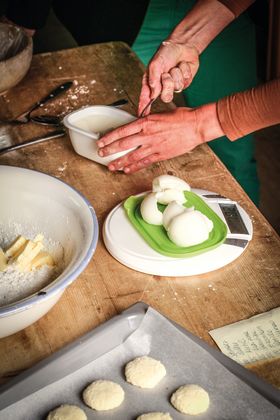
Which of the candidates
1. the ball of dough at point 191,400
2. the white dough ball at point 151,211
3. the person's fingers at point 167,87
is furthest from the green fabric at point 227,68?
the ball of dough at point 191,400

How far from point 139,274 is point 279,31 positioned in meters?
1.20

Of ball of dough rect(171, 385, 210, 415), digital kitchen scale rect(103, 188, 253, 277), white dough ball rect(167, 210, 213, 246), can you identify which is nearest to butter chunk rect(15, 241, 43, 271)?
digital kitchen scale rect(103, 188, 253, 277)

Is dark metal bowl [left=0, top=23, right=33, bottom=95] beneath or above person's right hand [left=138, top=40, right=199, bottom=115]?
beneath

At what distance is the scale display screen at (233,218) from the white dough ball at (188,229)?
102mm

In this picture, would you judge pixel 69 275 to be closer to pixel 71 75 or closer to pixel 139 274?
pixel 139 274

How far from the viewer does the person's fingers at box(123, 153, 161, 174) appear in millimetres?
1393

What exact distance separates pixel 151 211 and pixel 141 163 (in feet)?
0.85

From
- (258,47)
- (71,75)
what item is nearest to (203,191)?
(71,75)

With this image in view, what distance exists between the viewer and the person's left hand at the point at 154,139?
1.37 metres

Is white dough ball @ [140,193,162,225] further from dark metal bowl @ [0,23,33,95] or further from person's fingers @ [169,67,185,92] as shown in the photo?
dark metal bowl @ [0,23,33,95]

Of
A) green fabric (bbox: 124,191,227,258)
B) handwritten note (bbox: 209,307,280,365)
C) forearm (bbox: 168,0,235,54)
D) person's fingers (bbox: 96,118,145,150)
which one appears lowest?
handwritten note (bbox: 209,307,280,365)

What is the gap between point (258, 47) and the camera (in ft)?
11.7

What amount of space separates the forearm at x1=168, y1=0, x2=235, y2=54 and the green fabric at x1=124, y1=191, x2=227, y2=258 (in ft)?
2.18

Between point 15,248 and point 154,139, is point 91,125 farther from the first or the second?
point 15,248
